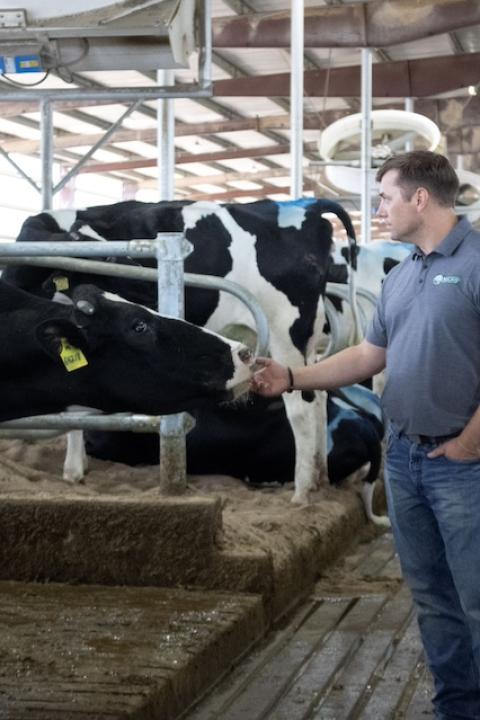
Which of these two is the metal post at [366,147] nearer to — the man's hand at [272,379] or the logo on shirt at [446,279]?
the man's hand at [272,379]

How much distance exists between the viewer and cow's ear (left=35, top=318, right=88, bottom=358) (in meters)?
3.74

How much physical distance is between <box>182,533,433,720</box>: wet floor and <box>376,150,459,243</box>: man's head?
141cm

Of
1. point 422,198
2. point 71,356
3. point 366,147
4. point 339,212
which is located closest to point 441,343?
point 422,198

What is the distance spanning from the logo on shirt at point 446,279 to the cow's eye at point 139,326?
3.42 feet

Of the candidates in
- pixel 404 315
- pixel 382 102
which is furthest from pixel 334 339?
pixel 382 102

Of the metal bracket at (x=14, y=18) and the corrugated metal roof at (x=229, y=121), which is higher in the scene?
the corrugated metal roof at (x=229, y=121)

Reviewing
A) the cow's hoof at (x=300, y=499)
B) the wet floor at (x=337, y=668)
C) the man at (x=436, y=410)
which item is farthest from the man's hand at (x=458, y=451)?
the cow's hoof at (x=300, y=499)

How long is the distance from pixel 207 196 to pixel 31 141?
30.7 ft

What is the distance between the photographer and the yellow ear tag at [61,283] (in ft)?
16.7

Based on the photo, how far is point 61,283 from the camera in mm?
5090

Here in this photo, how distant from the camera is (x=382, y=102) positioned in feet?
67.6

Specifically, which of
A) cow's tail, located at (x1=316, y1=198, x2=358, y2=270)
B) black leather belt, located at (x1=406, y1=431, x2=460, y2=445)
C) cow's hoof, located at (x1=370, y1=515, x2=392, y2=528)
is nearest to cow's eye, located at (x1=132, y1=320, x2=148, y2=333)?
black leather belt, located at (x1=406, y1=431, x2=460, y2=445)

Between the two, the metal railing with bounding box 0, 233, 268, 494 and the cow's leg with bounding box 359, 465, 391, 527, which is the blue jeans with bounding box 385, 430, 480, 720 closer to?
the metal railing with bounding box 0, 233, 268, 494

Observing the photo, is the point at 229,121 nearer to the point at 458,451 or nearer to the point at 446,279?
the point at 446,279
